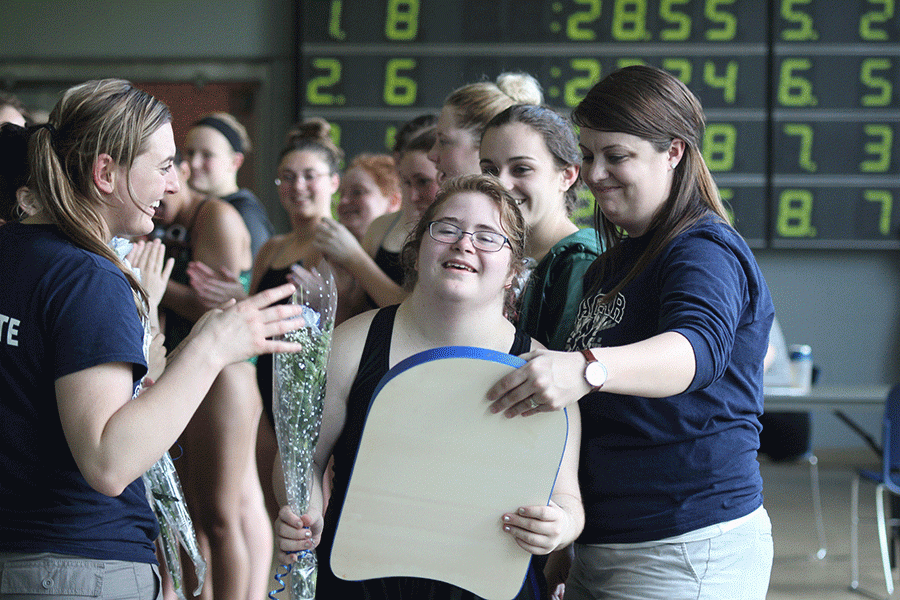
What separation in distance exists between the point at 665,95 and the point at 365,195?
1.99 m

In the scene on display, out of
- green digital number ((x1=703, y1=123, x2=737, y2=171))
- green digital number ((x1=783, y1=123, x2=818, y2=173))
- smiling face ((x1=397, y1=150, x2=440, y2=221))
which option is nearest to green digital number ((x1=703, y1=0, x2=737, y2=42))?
green digital number ((x1=703, y1=123, x2=737, y2=171))

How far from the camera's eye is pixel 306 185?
306cm

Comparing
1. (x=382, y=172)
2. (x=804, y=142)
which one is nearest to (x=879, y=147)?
(x=804, y=142)

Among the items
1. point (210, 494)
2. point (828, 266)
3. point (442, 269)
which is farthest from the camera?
point (828, 266)

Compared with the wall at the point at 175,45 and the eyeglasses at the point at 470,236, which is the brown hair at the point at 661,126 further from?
the wall at the point at 175,45

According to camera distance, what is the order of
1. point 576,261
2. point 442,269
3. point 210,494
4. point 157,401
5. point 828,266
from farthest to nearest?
point 828,266 → point 210,494 → point 576,261 → point 442,269 → point 157,401

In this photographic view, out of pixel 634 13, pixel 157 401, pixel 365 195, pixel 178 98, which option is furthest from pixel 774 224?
pixel 157 401

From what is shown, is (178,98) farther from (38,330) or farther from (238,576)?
(38,330)

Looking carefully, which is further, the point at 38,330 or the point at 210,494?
the point at 210,494

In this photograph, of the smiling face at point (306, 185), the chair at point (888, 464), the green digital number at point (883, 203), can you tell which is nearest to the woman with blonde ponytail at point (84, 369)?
the smiling face at point (306, 185)

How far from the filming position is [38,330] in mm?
1195

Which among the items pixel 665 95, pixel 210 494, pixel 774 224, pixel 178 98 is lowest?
pixel 210 494

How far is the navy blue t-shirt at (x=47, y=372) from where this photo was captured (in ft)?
3.91

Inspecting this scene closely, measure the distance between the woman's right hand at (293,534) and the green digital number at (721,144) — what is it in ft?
15.0
